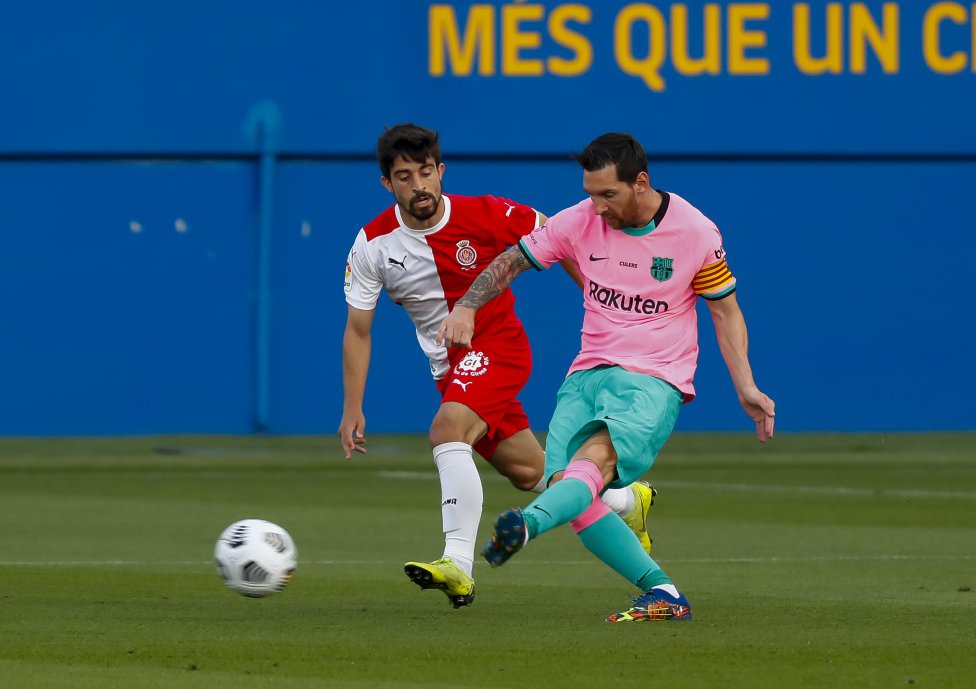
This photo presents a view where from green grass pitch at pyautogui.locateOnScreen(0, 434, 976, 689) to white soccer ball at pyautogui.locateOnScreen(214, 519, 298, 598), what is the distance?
11 centimetres

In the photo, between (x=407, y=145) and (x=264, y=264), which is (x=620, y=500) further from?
(x=264, y=264)

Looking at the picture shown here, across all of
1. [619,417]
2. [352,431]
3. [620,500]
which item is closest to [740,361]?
[619,417]

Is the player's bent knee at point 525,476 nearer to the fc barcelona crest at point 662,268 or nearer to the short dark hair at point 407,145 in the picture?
the short dark hair at point 407,145

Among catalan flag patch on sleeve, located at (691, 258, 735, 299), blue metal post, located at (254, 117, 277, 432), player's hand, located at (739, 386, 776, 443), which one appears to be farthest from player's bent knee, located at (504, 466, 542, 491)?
blue metal post, located at (254, 117, 277, 432)

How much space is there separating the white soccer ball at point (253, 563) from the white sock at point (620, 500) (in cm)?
138

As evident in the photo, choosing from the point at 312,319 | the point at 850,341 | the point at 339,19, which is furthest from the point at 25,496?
the point at 850,341

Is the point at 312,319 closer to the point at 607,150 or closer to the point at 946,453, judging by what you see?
the point at 946,453

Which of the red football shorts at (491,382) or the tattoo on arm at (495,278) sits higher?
the tattoo on arm at (495,278)

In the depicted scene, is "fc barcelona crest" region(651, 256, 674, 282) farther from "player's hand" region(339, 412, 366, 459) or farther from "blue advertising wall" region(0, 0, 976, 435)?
"blue advertising wall" region(0, 0, 976, 435)

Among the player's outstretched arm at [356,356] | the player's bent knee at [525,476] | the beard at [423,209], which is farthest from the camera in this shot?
the player's bent knee at [525,476]

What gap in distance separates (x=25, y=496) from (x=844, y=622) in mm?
7826

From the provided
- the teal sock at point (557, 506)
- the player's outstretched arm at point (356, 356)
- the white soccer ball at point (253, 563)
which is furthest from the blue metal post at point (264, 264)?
the teal sock at point (557, 506)

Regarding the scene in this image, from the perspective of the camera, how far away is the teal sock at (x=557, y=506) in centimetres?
607

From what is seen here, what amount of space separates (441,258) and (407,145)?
2.24ft
